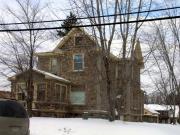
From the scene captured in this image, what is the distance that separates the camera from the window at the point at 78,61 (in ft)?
136

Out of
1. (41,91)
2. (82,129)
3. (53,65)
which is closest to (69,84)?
(53,65)

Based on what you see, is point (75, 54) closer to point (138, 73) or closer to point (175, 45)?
point (138, 73)

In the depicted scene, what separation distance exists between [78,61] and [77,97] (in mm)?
3332

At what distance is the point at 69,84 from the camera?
1639 inches

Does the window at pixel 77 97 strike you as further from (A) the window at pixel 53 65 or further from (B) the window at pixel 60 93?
(A) the window at pixel 53 65

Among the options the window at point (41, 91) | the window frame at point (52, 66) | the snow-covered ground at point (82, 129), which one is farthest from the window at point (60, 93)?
the snow-covered ground at point (82, 129)

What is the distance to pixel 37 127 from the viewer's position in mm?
23031

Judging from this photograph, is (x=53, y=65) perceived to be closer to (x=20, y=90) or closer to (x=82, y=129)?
(x=20, y=90)

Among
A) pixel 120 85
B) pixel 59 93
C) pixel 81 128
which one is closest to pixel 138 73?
pixel 59 93

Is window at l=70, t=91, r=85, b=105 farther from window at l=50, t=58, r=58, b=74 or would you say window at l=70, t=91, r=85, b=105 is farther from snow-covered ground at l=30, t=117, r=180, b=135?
snow-covered ground at l=30, t=117, r=180, b=135

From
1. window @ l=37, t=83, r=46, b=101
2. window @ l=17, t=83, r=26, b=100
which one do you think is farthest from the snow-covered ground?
window @ l=37, t=83, r=46, b=101

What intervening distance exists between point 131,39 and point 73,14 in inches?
172

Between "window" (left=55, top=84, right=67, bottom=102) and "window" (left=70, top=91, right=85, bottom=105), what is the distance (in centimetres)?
102

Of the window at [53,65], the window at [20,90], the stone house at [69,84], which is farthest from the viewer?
the window at [53,65]
